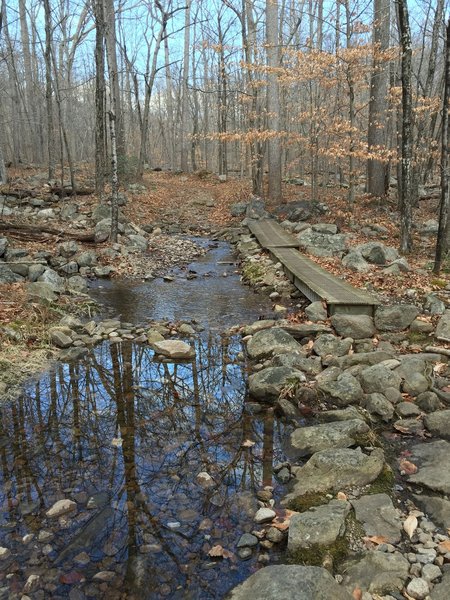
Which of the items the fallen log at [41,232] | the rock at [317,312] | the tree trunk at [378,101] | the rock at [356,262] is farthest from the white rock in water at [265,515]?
the tree trunk at [378,101]

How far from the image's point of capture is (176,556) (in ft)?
9.16

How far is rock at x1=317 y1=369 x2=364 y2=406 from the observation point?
183 inches

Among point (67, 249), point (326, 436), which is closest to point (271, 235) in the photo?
point (67, 249)

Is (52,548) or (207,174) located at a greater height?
(207,174)

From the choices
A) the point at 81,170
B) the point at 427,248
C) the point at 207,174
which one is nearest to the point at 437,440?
the point at 427,248

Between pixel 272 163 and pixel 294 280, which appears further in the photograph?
pixel 272 163

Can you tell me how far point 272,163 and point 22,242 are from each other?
357 inches

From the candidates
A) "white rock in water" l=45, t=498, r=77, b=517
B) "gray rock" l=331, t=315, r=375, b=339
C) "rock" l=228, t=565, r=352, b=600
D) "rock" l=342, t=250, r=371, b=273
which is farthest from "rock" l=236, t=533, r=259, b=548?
"rock" l=342, t=250, r=371, b=273

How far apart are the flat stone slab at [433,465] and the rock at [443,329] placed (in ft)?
7.51

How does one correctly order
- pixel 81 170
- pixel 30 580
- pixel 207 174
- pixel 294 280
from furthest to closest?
pixel 207 174
pixel 81 170
pixel 294 280
pixel 30 580

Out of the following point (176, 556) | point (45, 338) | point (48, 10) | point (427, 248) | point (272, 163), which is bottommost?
point (176, 556)

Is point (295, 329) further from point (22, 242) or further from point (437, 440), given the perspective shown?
point (22, 242)

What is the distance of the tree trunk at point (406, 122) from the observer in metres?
7.86

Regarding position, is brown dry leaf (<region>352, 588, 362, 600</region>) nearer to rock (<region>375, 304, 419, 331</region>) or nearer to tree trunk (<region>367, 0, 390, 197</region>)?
rock (<region>375, 304, 419, 331</region>)
